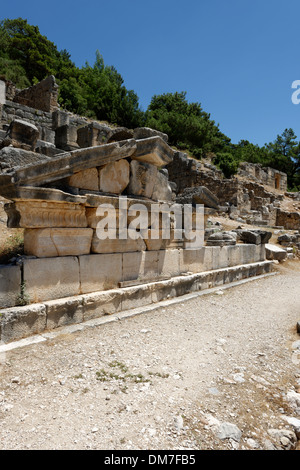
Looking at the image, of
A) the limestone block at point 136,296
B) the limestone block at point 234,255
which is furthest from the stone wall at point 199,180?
the limestone block at point 136,296

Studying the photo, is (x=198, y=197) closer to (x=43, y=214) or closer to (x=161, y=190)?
(x=161, y=190)

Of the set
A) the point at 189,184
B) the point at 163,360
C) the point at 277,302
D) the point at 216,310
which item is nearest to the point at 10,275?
the point at 163,360

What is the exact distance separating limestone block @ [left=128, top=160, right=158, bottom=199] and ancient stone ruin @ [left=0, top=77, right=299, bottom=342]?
2 cm

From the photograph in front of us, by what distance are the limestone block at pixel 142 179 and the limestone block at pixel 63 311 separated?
6.45 ft

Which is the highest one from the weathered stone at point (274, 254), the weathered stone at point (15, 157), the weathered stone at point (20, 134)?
the weathered stone at point (20, 134)

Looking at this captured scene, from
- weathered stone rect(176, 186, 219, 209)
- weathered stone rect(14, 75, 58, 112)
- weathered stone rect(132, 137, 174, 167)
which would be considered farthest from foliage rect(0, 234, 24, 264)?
weathered stone rect(14, 75, 58, 112)

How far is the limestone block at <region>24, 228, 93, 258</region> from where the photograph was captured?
11.5 feet

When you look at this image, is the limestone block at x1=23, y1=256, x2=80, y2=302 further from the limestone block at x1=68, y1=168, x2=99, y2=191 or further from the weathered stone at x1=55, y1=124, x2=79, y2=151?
the weathered stone at x1=55, y1=124, x2=79, y2=151

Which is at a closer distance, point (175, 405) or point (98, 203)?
point (175, 405)

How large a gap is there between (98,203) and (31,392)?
7.80ft

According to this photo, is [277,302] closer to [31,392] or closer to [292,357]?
[292,357]

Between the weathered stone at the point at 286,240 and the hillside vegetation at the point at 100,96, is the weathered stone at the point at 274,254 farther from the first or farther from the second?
the hillside vegetation at the point at 100,96

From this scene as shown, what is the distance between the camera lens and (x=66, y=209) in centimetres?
369

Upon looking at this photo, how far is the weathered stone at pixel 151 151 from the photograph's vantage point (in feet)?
15.1
